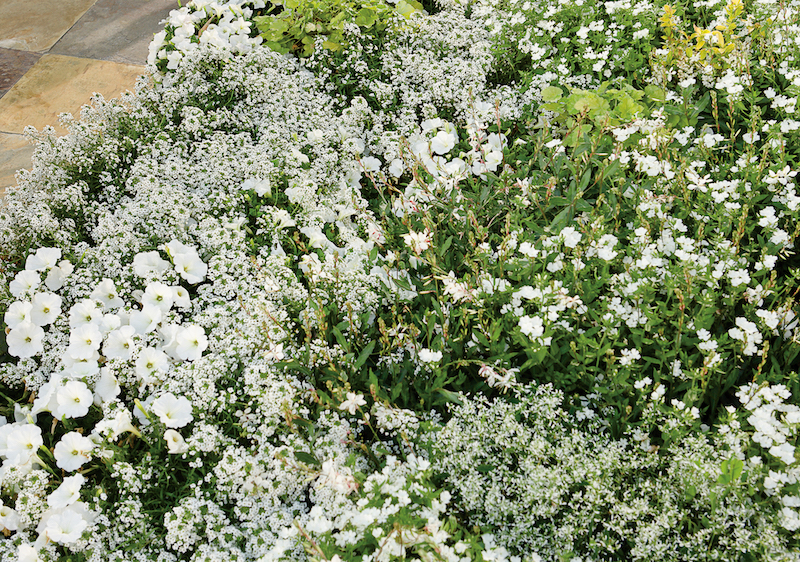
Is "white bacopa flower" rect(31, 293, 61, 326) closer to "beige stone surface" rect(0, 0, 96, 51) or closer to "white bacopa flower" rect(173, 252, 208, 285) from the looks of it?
"white bacopa flower" rect(173, 252, 208, 285)

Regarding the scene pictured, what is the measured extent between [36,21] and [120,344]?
5.13 metres

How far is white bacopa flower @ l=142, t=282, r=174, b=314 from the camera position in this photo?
8.16 feet

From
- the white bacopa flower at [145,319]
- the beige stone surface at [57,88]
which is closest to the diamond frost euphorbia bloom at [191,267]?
the white bacopa flower at [145,319]

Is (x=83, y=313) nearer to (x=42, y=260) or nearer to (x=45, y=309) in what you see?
(x=45, y=309)

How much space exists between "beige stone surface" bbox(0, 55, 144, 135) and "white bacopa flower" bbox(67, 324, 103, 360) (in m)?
2.79

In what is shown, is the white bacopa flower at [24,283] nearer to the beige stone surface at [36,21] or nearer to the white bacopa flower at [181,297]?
the white bacopa flower at [181,297]

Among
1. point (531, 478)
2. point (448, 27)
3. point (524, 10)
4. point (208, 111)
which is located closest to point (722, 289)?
point (531, 478)

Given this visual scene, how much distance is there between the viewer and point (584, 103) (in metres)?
2.87

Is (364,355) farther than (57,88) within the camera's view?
No

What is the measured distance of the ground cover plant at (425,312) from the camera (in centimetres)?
179

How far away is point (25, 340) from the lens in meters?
2.49

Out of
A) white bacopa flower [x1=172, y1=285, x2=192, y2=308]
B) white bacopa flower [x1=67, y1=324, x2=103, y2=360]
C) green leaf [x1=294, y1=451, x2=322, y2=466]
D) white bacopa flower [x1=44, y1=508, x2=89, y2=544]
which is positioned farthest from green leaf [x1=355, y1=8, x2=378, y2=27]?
white bacopa flower [x1=44, y1=508, x2=89, y2=544]

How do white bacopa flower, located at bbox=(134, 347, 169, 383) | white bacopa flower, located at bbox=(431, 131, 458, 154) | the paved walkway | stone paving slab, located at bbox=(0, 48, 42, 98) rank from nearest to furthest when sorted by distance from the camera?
white bacopa flower, located at bbox=(134, 347, 169, 383), white bacopa flower, located at bbox=(431, 131, 458, 154), the paved walkway, stone paving slab, located at bbox=(0, 48, 42, 98)

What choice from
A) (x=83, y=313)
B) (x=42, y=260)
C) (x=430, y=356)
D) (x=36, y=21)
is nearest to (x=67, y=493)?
(x=83, y=313)
